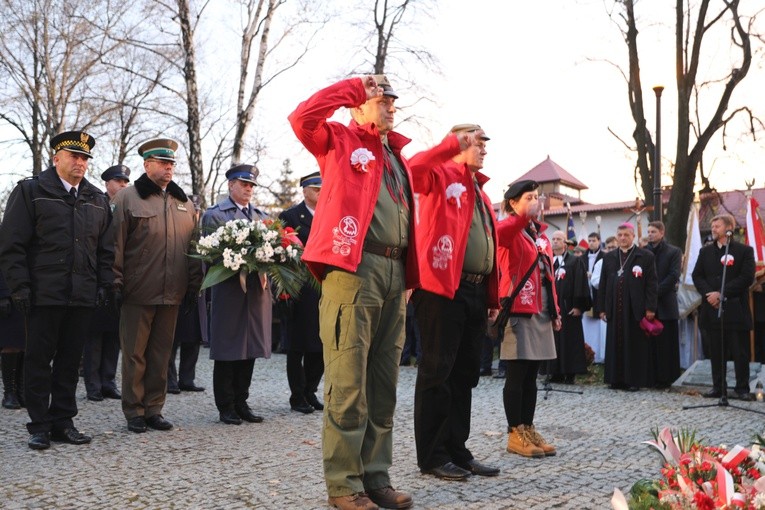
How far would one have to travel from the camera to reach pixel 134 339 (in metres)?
6.67

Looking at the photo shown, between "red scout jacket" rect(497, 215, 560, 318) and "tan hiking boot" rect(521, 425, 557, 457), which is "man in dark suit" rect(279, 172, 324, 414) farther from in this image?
"tan hiking boot" rect(521, 425, 557, 457)

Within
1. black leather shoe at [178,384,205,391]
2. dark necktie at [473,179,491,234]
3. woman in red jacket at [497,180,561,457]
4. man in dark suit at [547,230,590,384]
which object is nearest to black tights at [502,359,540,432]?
woman in red jacket at [497,180,561,457]

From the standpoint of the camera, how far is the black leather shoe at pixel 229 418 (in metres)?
7.07

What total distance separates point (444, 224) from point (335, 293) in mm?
1174

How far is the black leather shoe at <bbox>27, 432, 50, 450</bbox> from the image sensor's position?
5758 mm

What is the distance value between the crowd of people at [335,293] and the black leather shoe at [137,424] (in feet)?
0.04

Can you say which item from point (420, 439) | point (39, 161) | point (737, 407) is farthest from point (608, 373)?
point (39, 161)

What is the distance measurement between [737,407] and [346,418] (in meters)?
5.96

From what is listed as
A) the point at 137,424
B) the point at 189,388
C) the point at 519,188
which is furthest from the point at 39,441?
the point at 519,188

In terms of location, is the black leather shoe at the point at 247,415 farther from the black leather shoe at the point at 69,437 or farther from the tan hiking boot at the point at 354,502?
the tan hiking boot at the point at 354,502

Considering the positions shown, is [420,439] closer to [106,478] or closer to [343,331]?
[343,331]

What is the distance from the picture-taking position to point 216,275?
6.79 meters

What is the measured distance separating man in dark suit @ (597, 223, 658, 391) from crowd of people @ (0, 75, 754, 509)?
139cm

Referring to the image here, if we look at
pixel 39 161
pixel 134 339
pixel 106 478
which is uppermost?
pixel 39 161
